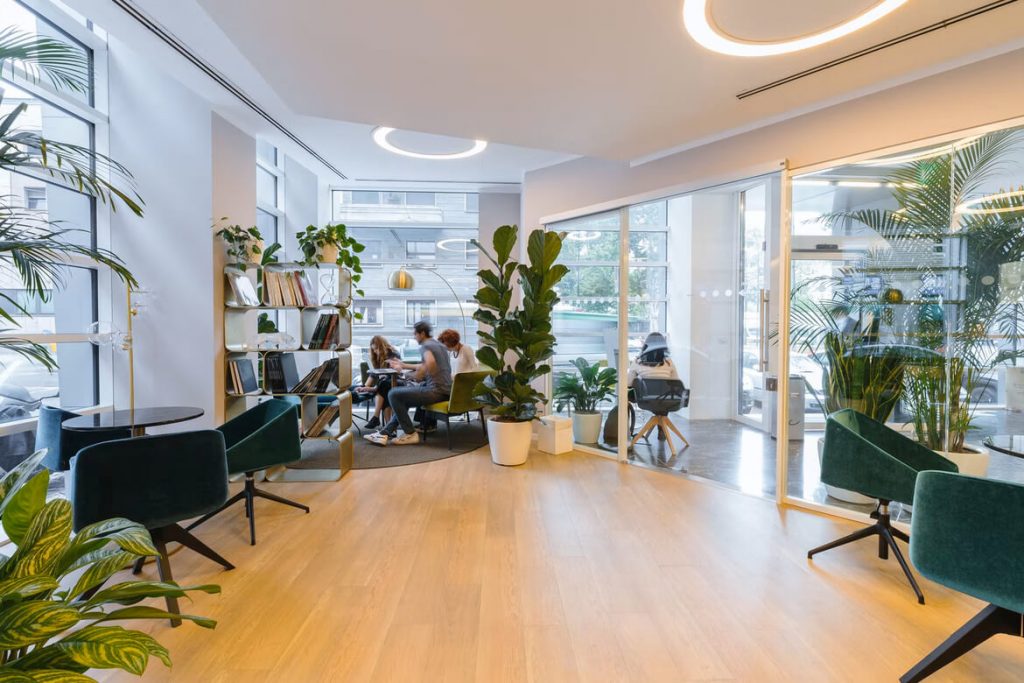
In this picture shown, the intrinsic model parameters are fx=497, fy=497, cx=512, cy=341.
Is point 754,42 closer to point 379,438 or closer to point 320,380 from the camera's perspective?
point 320,380

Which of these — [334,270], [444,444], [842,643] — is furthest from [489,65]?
[444,444]

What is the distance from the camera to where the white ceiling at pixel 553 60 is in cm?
240

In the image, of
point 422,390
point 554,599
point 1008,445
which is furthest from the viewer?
point 422,390

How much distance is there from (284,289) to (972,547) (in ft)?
15.0

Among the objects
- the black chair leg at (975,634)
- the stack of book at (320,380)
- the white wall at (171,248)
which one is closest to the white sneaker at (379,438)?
the stack of book at (320,380)

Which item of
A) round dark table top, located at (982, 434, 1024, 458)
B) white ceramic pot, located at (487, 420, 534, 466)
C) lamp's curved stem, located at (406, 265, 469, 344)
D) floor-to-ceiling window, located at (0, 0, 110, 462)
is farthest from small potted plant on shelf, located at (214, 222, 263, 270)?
round dark table top, located at (982, 434, 1024, 458)

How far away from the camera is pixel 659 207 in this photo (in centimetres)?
475

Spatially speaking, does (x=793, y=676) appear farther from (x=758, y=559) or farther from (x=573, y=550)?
(x=573, y=550)

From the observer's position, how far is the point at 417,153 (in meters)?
5.35

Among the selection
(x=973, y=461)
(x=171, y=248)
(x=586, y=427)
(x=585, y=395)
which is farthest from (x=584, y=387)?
(x=171, y=248)

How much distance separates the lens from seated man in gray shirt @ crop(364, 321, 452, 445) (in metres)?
5.30

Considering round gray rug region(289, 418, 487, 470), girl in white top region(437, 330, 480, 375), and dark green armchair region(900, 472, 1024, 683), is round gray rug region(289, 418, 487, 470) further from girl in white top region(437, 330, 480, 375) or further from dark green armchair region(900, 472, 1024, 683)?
dark green armchair region(900, 472, 1024, 683)

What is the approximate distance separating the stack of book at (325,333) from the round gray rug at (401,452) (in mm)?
1082

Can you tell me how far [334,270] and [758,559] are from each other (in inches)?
152
